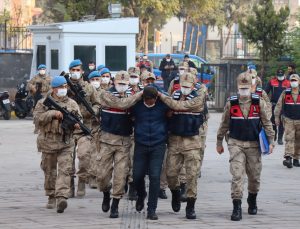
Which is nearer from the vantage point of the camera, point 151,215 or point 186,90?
point 151,215

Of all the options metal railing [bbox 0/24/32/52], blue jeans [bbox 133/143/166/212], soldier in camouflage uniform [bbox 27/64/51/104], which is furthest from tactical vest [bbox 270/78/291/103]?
metal railing [bbox 0/24/32/52]

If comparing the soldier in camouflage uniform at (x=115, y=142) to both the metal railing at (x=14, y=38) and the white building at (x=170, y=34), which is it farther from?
the white building at (x=170, y=34)

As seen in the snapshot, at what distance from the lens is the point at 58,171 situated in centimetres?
1286

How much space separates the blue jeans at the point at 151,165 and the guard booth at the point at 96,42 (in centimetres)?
1572

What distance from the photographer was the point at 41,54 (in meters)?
29.8

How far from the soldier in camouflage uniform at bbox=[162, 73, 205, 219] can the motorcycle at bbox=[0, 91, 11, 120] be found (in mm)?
18046

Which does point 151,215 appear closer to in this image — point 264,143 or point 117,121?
point 117,121

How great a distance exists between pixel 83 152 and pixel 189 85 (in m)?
2.49

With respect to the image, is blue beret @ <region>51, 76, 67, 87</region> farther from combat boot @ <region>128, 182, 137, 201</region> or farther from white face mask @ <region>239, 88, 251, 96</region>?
white face mask @ <region>239, 88, 251, 96</region>

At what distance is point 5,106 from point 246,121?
18.5 meters

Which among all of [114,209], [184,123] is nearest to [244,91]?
[184,123]

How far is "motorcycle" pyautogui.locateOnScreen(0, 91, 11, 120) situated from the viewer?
98.7 ft

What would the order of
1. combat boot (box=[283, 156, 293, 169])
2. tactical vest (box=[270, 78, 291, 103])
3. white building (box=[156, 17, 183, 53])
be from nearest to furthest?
combat boot (box=[283, 156, 293, 169])
tactical vest (box=[270, 78, 291, 103])
white building (box=[156, 17, 183, 53])

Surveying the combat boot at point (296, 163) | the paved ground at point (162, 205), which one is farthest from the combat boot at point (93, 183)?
the combat boot at point (296, 163)
